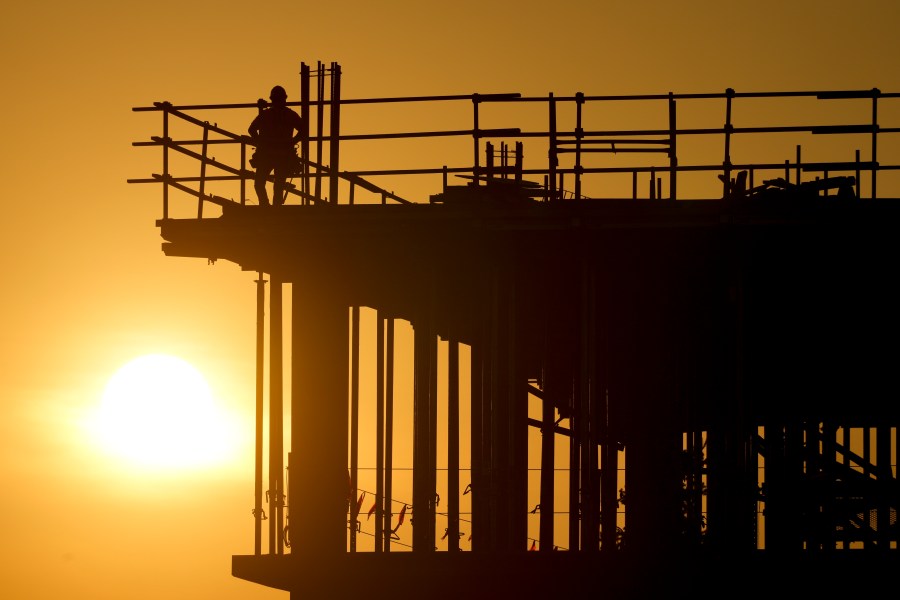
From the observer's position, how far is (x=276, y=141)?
21.4 meters

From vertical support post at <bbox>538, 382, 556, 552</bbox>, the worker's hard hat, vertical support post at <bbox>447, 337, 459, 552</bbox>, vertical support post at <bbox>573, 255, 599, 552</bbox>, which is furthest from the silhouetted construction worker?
vertical support post at <bbox>538, 382, 556, 552</bbox>

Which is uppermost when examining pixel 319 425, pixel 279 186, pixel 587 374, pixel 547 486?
pixel 279 186

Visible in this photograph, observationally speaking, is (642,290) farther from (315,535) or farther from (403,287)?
(315,535)

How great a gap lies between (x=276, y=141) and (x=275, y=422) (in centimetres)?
356

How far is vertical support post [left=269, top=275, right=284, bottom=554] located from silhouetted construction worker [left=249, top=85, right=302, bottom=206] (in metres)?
1.30

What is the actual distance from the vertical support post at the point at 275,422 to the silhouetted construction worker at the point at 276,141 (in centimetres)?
130

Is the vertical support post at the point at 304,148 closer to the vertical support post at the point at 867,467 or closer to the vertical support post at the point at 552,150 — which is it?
the vertical support post at the point at 552,150

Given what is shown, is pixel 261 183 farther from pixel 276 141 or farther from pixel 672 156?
pixel 672 156

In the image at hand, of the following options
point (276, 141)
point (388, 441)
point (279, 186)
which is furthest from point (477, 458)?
point (276, 141)

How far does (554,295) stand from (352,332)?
358 centimetres

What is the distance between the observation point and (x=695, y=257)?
2106cm

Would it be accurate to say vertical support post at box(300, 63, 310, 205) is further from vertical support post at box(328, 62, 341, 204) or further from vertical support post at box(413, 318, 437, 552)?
vertical support post at box(413, 318, 437, 552)

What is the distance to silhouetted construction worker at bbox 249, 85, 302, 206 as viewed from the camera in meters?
21.4

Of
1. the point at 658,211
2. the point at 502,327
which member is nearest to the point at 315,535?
the point at 502,327
